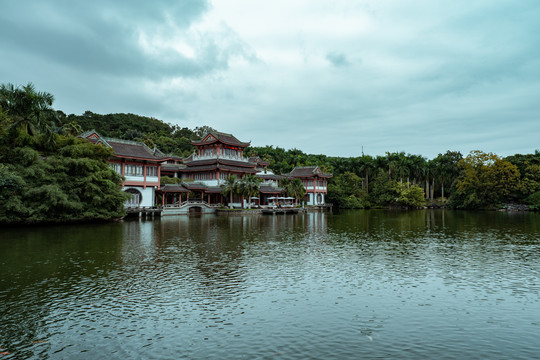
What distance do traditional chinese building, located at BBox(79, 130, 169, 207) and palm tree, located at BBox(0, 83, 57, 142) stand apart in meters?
10.0

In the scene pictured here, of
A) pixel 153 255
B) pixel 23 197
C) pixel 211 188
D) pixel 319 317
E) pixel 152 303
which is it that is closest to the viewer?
pixel 319 317

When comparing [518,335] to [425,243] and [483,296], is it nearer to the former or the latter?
[483,296]

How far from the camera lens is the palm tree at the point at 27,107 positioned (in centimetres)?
2670

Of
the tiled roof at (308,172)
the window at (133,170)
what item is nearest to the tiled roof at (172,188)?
the window at (133,170)

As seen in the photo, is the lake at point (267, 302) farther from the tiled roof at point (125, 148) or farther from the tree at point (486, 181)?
the tree at point (486, 181)

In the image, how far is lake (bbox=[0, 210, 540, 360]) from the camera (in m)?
7.48

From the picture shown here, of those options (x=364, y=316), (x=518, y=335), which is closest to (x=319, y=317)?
(x=364, y=316)

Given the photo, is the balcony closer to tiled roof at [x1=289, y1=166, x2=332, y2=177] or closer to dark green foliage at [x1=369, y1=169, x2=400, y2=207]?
tiled roof at [x1=289, y1=166, x2=332, y2=177]

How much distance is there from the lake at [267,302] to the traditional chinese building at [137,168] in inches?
853

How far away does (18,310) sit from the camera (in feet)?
31.0

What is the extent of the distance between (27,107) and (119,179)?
Answer: 31.7ft

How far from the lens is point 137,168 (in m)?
41.6

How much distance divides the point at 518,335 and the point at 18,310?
12.2m

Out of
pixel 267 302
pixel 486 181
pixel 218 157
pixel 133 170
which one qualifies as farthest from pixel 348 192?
pixel 267 302
